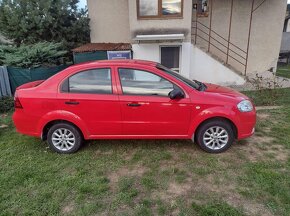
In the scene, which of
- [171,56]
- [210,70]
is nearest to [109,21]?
[171,56]

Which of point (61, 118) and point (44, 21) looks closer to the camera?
point (61, 118)

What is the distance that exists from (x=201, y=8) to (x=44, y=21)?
7.30m

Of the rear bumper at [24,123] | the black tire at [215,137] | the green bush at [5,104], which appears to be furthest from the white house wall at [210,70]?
the rear bumper at [24,123]

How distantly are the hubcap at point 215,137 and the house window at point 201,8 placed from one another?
8571mm

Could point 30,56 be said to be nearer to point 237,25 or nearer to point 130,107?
point 130,107

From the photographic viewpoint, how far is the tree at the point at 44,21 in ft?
33.9

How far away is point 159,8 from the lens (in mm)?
9266

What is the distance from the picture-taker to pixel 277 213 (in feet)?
9.06

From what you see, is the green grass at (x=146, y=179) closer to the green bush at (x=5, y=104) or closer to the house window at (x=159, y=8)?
the green bush at (x=5, y=104)

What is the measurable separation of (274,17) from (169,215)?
11635 mm

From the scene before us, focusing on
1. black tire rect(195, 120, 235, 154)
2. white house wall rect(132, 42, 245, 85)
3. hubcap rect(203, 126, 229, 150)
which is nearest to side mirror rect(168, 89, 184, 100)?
black tire rect(195, 120, 235, 154)

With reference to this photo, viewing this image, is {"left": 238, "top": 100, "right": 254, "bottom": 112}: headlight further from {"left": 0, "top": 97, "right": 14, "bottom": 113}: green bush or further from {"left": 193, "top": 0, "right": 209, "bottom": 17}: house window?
{"left": 193, "top": 0, "right": 209, "bottom": 17}: house window

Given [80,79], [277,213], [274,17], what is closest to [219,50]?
[274,17]

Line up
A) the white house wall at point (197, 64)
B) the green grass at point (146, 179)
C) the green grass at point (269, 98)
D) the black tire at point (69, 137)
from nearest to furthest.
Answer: the green grass at point (146, 179), the black tire at point (69, 137), the green grass at point (269, 98), the white house wall at point (197, 64)
